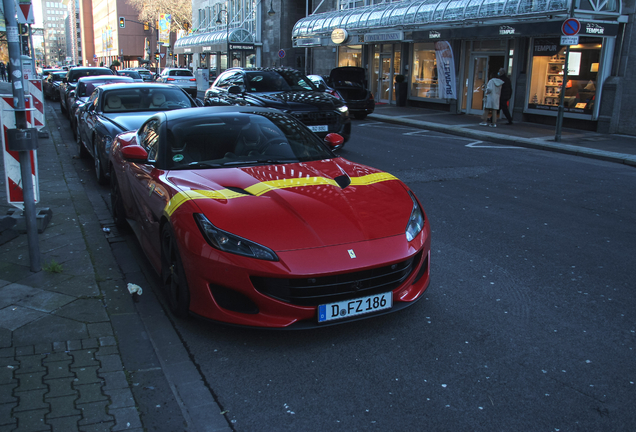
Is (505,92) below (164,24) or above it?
below

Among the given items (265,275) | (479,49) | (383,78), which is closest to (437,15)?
(479,49)

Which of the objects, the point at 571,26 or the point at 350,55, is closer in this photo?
the point at 571,26

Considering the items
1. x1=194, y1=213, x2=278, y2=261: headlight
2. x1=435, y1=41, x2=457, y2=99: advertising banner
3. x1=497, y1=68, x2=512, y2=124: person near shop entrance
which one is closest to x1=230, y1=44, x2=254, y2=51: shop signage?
x1=435, y1=41, x2=457, y2=99: advertising banner

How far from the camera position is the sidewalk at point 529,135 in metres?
13.9

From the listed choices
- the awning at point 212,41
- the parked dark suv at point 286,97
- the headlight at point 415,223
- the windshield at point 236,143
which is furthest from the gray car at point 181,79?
the headlight at point 415,223

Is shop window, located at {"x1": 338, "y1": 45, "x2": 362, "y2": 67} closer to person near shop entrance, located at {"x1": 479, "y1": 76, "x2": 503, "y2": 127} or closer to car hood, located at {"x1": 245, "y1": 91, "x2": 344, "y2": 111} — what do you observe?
person near shop entrance, located at {"x1": 479, "y1": 76, "x2": 503, "y2": 127}

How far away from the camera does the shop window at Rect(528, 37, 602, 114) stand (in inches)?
691

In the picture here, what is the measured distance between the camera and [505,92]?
62.4 ft

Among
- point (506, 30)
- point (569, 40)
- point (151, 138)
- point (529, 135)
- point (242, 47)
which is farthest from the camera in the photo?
point (242, 47)

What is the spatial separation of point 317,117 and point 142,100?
11.9ft

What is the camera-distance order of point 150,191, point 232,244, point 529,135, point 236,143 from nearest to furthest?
point 232,244
point 150,191
point 236,143
point 529,135

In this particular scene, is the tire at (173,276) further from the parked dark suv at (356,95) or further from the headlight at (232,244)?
the parked dark suv at (356,95)

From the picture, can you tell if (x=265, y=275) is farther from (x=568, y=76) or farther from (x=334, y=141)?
(x=568, y=76)

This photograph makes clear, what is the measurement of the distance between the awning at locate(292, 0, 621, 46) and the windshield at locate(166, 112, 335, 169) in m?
14.1
